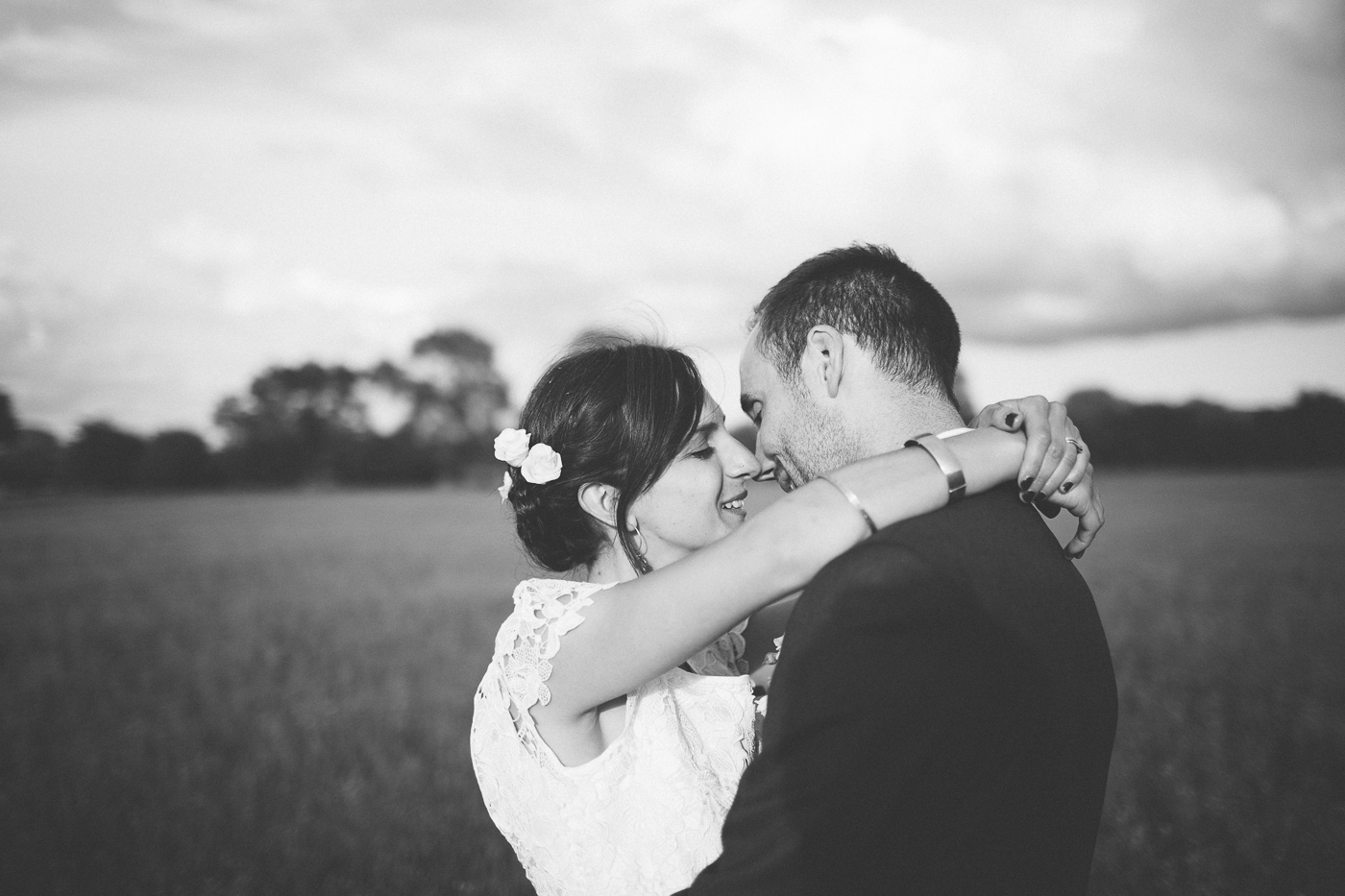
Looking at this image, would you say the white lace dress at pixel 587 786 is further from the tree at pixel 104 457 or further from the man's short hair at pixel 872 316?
the tree at pixel 104 457

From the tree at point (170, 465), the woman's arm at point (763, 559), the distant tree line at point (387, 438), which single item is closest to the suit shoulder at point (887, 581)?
the woman's arm at point (763, 559)

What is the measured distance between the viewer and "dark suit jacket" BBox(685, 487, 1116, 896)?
1.71 m

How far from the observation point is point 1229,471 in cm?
5659

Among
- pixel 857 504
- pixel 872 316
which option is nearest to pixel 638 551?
pixel 872 316

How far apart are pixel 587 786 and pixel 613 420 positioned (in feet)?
4.06

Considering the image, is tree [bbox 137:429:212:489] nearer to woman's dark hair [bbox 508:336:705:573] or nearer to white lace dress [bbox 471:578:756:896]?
woman's dark hair [bbox 508:336:705:573]

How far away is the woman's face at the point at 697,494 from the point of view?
306 cm

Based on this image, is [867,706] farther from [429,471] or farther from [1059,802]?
[429,471]

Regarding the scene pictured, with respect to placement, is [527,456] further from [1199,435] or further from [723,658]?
[1199,435]

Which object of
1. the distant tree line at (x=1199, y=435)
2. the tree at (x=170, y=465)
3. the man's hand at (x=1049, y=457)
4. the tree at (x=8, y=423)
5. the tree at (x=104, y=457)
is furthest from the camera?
the tree at (x=170, y=465)

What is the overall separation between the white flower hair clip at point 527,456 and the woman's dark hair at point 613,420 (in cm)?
6

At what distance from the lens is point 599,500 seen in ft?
10.3

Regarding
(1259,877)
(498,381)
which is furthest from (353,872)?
(498,381)

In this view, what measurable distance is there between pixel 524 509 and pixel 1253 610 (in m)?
16.0
